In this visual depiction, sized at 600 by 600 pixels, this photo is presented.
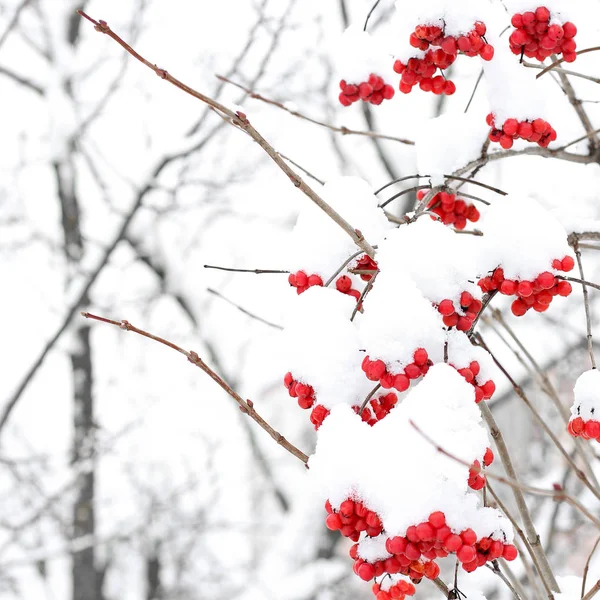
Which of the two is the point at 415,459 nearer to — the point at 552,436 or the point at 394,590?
the point at 394,590

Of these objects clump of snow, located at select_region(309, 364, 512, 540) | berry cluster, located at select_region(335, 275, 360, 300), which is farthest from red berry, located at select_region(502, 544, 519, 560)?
berry cluster, located at select_region(335, 275, 360, 300)

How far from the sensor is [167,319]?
808 cm

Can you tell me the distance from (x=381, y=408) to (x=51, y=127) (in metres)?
5.10

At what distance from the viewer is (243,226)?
8.45 m

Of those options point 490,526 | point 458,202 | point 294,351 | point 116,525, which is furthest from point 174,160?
point 116,525

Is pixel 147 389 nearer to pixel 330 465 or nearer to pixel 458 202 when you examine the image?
pixel 458 202

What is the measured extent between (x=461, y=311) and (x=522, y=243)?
0.20 meters

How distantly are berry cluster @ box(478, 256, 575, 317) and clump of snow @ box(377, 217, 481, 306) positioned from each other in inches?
3.5

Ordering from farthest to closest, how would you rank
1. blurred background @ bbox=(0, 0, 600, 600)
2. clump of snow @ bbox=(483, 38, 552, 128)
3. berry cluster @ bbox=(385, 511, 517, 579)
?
1. blurred background @ bbox=(0, 0, 600, 600)
2. clump of snow @ bbox=(483, 38, 552, 128)
3. berry cluster @ bbox=(385, 511, 517, 579)

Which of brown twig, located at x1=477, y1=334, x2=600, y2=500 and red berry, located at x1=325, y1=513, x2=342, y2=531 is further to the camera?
brown twig, located at x1=477, y1=334, x2=600, y2=500

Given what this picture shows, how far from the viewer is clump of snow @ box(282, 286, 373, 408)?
1109mm

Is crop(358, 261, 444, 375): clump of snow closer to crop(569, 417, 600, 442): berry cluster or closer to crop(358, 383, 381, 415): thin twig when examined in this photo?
crop(358, 383, 381, 415): thin twig

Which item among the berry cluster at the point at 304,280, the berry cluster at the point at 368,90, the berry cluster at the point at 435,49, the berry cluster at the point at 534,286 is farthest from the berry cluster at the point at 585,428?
the berry cluster at the point at 368,90

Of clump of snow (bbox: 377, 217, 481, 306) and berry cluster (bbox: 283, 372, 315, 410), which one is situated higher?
clump of snow (bbox: 377, 217, 481, 306)
